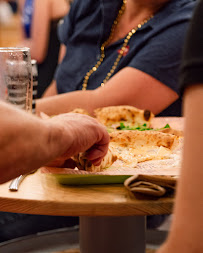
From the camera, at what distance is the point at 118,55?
209 cm

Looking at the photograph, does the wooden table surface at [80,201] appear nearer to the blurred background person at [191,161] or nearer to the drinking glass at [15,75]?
the drinking glass at [15,75]

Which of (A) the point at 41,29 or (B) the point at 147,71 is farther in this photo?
(A) the point at 41,29

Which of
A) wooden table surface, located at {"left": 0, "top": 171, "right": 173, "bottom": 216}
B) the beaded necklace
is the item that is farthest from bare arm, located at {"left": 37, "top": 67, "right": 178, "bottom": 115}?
wooden table surface, located at {"left": 0, "top": 171, "right": 173, "bottom": 216}

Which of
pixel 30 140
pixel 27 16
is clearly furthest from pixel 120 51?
pixel 27 16

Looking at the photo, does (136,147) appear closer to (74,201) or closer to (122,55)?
(74,201)

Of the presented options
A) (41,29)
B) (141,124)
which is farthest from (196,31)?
(41,29)

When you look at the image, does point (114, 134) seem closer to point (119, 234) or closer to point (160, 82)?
point (119, 234)

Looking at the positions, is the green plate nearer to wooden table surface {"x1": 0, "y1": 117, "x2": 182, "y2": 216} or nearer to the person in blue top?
wooden table surface {"x1": 0, "y1": 117, "x2": 182, "y2": 216}

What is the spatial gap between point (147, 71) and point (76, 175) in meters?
0.97

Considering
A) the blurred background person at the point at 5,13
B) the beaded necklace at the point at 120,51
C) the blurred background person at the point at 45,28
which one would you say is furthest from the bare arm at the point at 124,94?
the blurred background person at the point at 5,13

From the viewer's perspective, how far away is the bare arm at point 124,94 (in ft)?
6.03

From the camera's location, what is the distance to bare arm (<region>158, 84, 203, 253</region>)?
0.49 meters

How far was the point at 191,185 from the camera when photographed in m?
0.49

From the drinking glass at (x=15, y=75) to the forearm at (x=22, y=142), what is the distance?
0.40 meters
